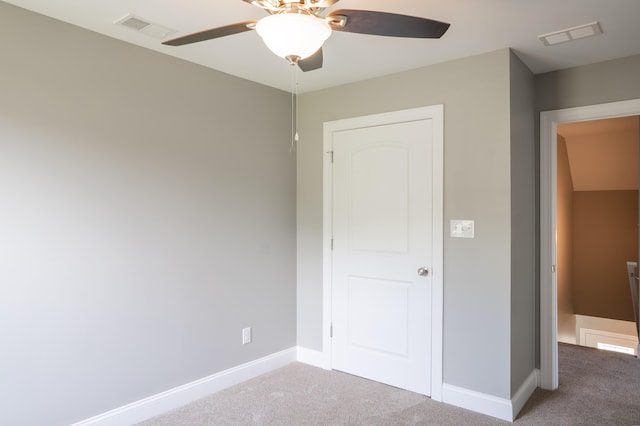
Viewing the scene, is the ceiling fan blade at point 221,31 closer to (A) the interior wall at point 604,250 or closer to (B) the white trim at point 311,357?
(B) the white trim at point 311,357

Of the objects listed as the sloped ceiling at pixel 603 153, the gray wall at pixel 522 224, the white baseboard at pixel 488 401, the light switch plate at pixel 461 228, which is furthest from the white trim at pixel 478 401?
the sloped ceiling at pixel 603 153

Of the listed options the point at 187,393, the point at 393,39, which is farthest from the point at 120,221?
the point at 393,39

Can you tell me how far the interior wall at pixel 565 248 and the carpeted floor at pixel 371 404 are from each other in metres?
1.81

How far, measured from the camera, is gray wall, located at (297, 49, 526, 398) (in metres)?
2.74

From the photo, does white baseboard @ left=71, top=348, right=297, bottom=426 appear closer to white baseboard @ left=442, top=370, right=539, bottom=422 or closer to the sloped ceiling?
white baseboard @ left=442, top=370, right=539, bottom=422

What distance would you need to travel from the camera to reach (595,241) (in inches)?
223

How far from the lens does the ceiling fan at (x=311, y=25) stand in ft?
4.76

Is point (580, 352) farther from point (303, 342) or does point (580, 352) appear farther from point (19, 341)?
point (19, 341)

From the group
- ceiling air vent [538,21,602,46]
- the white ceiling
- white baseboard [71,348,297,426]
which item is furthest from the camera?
white baseboard [71,348,297,426]

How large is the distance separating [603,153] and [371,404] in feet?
13.7

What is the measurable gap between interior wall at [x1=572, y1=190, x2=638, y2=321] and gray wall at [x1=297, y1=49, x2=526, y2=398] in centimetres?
379

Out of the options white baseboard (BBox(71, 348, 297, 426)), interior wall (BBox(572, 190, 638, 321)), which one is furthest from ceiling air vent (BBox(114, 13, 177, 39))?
interior wall (BBox(572, 190, 638, 321))

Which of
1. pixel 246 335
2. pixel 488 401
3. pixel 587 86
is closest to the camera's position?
pixel 488 401

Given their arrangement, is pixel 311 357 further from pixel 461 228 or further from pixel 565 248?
pixel 565 248
